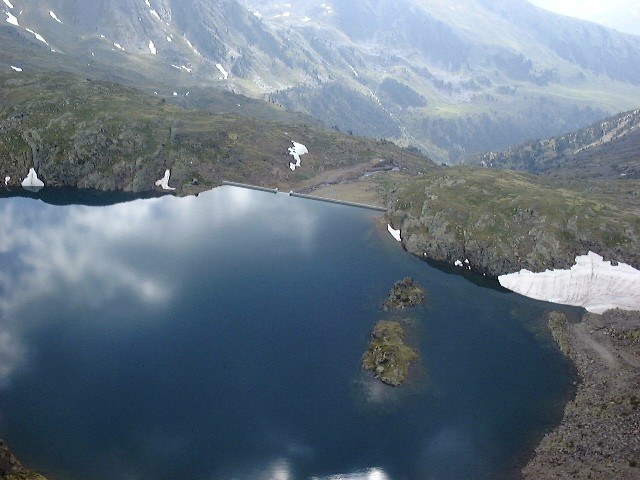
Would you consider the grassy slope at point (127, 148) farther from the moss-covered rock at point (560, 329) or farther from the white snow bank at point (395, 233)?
the moss-covered rock at point (560, 329)

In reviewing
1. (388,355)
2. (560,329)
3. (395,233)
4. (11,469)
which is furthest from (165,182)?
(560,329)

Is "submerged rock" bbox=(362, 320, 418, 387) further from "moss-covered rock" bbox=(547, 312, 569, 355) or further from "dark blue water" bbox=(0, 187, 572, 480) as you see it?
"moss-covered rock" bbox=(547, 312, 569, 355)

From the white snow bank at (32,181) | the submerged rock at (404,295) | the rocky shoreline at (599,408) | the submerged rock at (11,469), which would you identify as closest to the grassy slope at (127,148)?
the white snow bank at (32,181)

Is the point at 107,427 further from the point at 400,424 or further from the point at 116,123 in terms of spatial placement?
the point at 116,123

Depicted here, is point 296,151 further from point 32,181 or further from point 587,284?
point 587,284

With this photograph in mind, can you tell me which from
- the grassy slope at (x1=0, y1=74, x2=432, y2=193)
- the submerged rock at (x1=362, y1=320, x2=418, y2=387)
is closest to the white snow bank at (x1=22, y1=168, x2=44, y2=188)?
the grassy slope at (x1=0, y1=74, x2=432, y2=193)
